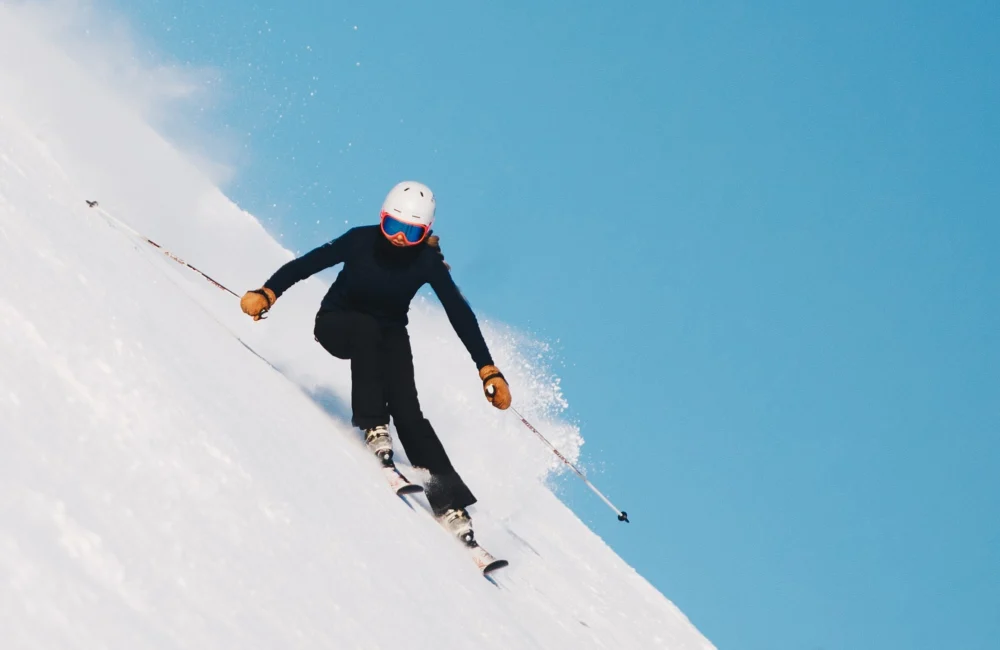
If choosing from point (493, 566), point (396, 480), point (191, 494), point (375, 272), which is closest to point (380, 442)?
point (396, 480)

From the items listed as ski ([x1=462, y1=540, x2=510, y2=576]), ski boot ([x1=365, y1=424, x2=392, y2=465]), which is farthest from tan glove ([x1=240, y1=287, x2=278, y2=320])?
ski ([x1=462, y1=540, x2=510, y2=576])

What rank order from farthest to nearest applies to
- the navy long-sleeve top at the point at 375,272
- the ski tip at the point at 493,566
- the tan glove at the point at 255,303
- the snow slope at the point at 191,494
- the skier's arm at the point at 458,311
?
the skier's arm at the point at 458,311
the navy long-sleeve top at the point at 375,272
the tan glove at the point at 255,303
the ski tip at the point at 493,566
the snow slope at the point at 191,494

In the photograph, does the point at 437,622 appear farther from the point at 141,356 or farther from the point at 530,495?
the point at 530,495

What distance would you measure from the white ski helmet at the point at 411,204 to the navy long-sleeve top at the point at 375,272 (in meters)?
0.18

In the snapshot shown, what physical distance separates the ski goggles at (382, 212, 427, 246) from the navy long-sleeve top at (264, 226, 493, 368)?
0.28 ft

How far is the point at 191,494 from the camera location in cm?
281

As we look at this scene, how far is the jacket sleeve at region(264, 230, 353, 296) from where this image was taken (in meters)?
5.52

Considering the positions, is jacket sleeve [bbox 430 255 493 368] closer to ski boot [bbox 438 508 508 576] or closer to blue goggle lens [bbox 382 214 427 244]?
blue goggle lens [bbox 382 214 427 244]

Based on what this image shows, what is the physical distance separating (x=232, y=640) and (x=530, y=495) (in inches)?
211

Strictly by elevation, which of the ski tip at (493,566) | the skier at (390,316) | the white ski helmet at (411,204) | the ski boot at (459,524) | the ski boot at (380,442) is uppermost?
the white ski helmet at (411,204)

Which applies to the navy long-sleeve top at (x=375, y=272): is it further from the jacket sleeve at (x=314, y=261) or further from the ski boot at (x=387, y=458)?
the ski boot at (x=387, y=458)

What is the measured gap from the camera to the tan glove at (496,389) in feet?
18.0

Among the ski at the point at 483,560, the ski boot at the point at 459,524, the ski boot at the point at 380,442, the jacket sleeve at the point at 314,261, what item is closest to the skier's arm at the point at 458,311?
the jacket sleeve at the point at 314,261

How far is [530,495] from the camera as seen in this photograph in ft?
25.0
